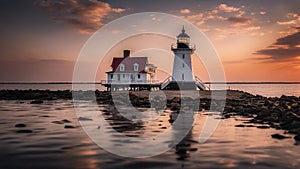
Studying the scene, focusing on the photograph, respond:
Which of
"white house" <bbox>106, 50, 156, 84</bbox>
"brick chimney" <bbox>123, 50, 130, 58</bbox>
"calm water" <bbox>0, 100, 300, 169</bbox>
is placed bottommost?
"calm water" <bbox>0, 100, 300, 169</bbox>

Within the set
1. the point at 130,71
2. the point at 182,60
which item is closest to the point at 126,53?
the point at 130,71

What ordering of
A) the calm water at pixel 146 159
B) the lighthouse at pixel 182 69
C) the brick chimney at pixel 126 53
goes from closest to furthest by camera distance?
the calm water at pixel 146 159 < the lighthouse at pixel 182 69 < the brick chimney at pixel 126 53

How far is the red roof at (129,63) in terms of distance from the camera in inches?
2145

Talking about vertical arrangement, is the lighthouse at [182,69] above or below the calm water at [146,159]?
above

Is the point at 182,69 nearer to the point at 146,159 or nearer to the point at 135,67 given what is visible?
the point at 135,67

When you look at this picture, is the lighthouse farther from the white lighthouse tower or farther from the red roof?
the red roof

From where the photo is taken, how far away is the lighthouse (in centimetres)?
4997

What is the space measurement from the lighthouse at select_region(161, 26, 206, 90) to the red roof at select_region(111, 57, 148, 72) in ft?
19.2

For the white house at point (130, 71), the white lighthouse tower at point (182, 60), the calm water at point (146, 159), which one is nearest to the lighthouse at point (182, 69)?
the white lighthouse tower at point (182, 60)

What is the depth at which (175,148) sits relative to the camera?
1102 cm

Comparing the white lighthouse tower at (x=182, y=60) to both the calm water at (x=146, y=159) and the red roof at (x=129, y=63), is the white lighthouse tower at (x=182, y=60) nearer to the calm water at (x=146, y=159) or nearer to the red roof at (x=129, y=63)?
the red roof at (x=129, y=63)

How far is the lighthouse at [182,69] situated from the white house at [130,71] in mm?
5459

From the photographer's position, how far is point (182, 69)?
5094cm

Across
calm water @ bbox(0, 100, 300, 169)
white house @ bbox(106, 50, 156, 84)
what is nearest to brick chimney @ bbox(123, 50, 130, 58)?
white house @ bbox(106, 50, 156, 84)
